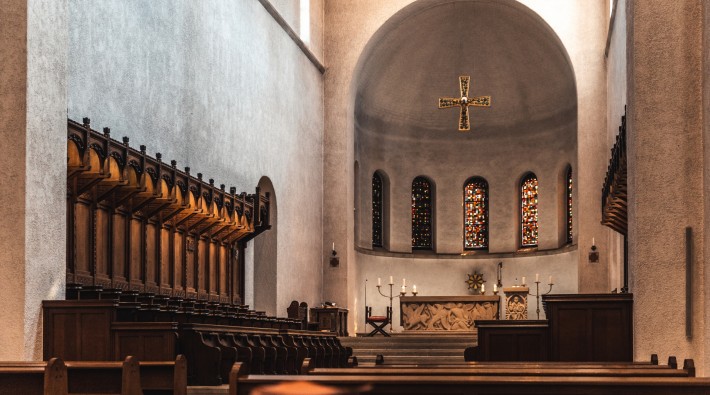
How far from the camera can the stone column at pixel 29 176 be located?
941 cm

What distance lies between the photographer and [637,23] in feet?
33.8

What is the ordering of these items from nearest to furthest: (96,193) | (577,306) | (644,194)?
1. (644,194)
2. (577,306)
3. (96,193)

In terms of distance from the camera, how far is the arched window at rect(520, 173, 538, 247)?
26.9 meters

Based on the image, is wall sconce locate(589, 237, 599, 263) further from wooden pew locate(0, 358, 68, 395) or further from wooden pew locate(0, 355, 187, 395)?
wooden pew locate(0, 358, 68, 395)

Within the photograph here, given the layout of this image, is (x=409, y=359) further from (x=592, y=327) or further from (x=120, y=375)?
(x=120, y=375)

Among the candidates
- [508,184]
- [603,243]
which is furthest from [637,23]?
[508,184]

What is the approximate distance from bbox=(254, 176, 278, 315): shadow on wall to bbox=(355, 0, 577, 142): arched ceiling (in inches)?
236

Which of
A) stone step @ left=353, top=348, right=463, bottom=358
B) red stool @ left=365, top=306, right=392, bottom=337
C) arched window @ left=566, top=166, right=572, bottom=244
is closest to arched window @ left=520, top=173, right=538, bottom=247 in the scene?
arched window @ left=566, top=166, right=572, bottom=244

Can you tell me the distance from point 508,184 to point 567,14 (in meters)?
5.95

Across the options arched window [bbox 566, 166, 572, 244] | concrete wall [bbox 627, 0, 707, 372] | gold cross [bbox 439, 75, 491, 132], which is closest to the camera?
concrete wall [bbox 627, 0, 707, 372]

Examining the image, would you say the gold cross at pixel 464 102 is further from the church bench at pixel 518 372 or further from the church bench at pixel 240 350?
the church bench at pixel 518 372

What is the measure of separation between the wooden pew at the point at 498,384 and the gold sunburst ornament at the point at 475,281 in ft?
73.0

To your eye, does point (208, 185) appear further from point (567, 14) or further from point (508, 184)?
point (508, 184)

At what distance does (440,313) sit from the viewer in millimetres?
22281
